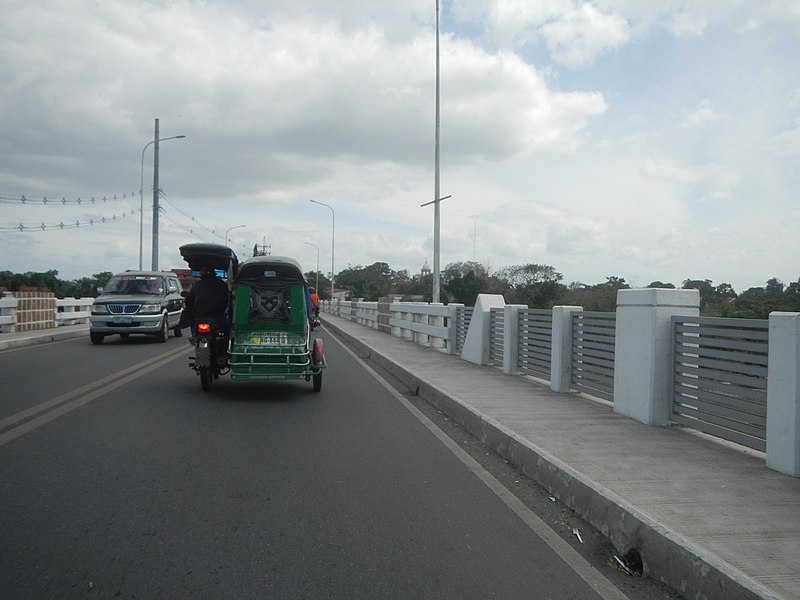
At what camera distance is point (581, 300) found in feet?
43.3

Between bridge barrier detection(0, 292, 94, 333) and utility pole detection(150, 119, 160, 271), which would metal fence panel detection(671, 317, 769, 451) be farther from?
utility pole detection(150, 119, 160, 271)

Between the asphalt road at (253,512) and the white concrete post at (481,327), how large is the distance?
5205mm

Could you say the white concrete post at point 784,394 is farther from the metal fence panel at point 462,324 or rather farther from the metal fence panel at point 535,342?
the metal fence panel at point 462,324

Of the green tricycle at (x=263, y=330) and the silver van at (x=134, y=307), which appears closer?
the green tricycle at (x=263, y=330)

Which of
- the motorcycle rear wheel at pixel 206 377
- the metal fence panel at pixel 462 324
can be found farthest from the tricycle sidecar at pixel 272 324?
the metal fence panel at pixel 462 324

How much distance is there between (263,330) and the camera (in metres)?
11.0

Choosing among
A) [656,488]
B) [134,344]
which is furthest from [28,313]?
[656,488]

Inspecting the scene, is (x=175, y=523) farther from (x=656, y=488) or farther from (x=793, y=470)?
(x=793, y=470)

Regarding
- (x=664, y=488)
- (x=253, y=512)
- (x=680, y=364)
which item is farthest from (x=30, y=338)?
(x=664, y=488)

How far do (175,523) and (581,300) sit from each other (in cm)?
988

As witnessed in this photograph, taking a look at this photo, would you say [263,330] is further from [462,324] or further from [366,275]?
[366,275]

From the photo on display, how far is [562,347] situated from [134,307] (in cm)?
1338

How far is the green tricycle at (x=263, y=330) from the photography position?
10.5 m

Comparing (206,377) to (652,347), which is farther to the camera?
(206,377)
